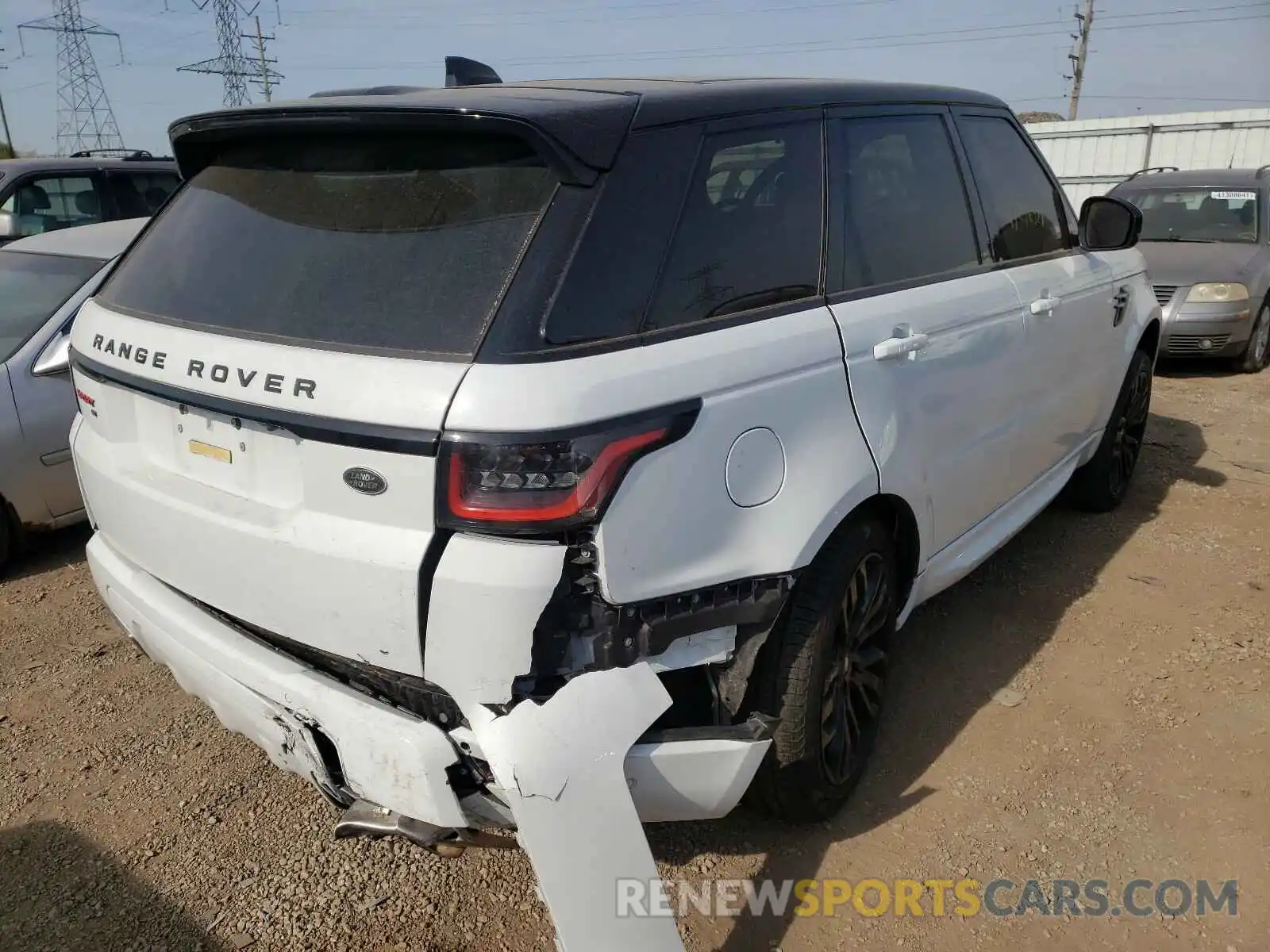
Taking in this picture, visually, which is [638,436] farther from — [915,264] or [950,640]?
[950,640]

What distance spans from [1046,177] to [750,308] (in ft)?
7.81

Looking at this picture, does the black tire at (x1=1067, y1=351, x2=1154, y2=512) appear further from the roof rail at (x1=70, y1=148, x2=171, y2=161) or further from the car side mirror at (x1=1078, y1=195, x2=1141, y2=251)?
the roof rail at (x1=70, y1=148, x2=171, y2=161)

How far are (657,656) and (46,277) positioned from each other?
4.37m

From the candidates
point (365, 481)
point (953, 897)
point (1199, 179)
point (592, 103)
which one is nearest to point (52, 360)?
point (365, 481)

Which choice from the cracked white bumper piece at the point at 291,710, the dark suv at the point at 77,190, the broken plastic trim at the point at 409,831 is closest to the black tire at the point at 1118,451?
the broken plastic trim at the point at 409,831

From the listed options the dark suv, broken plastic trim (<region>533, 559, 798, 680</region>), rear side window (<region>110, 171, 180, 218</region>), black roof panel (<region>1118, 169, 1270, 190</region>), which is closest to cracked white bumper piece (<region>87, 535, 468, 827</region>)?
broken plastic trim (<region>533, 559, 798, 680</region>)

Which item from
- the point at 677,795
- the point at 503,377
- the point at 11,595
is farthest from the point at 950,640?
the point at 11,595

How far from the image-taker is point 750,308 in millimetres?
2238

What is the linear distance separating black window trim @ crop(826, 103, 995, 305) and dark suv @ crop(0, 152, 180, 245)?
227 inches

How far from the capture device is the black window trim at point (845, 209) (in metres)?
2.55

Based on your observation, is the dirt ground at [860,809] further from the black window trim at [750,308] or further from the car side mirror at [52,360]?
the black window trim at [750,308]

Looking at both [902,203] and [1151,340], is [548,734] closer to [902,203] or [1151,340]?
[902,203]

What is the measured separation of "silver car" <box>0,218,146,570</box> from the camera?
14.0ft

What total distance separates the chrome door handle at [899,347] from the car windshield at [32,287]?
3.93 meters
